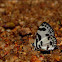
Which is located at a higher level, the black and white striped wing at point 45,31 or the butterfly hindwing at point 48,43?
the black and white striped wing at point 45,31

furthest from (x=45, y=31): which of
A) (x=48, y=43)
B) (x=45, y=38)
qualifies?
(x=48, y=43)

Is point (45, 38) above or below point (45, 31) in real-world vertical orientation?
below

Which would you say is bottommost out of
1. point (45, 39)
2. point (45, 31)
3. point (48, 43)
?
point (48, 43)

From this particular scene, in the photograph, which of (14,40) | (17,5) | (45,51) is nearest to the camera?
Result: (45,51)

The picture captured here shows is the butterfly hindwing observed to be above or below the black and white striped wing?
below

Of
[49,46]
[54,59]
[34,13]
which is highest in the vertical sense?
[34,13]

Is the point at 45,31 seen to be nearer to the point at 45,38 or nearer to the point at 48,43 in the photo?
the point at 45,38

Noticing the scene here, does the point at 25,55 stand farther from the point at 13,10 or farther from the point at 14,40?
the point at 13,10

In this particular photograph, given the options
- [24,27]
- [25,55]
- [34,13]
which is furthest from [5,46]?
[34,13]
